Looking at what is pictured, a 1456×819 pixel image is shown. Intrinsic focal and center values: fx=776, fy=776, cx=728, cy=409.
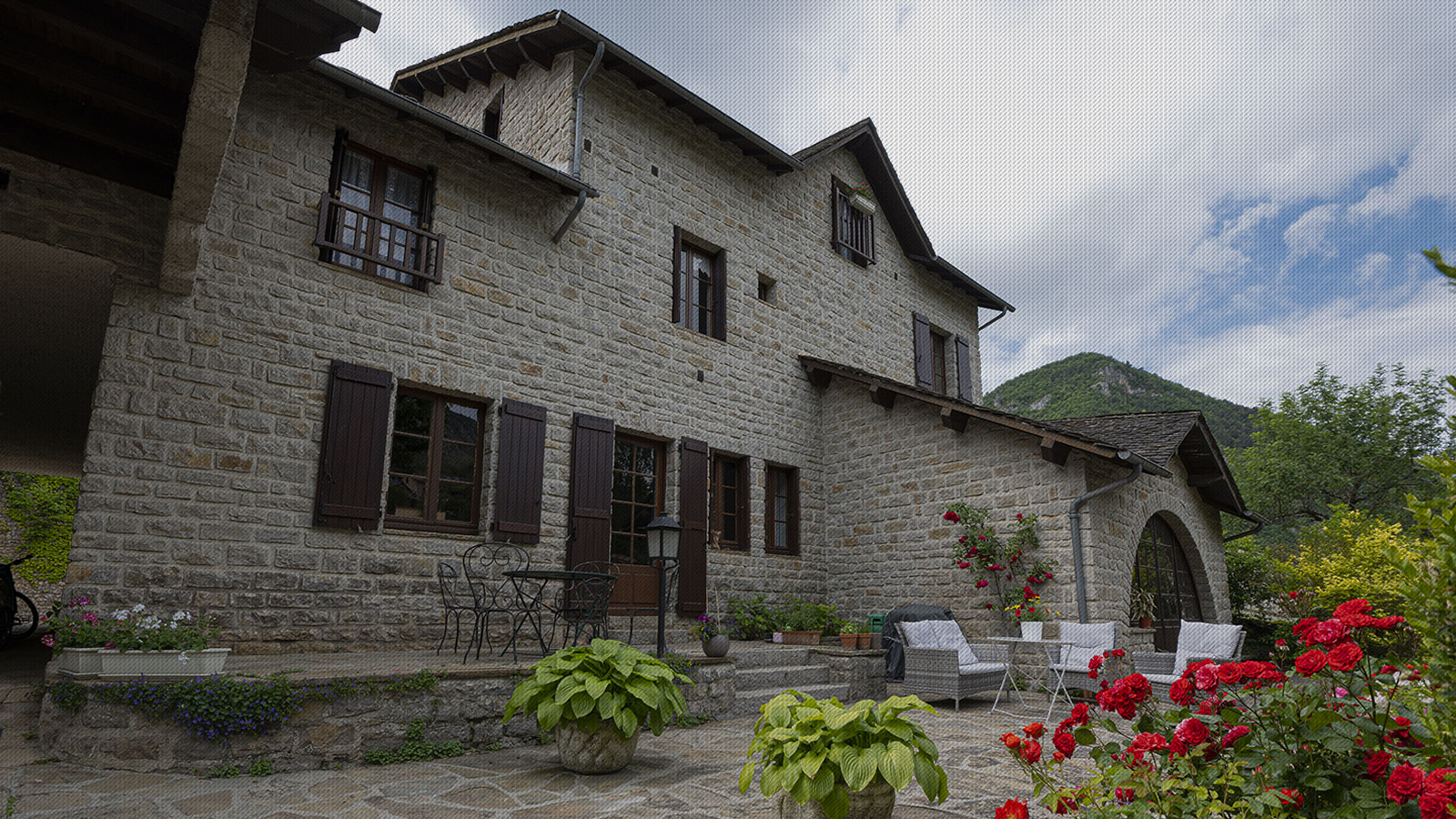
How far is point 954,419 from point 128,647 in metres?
7.39

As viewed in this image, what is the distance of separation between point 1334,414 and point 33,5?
26.4 m

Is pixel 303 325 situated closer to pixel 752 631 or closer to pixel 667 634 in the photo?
pixel 667 634

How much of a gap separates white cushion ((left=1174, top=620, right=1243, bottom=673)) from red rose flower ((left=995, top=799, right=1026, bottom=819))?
17.8 feet

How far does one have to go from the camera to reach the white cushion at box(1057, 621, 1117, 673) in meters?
6.82

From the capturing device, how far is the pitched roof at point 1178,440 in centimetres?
862

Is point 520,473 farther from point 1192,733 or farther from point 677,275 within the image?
point 1192,733

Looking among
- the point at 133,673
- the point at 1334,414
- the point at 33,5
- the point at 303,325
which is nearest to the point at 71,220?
the point at 303,325

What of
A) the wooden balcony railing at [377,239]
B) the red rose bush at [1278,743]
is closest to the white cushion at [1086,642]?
the red rose bush at [1278,743]

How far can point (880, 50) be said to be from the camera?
738 cm

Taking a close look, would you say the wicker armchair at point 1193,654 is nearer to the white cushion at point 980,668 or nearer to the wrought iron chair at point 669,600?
the white cushion at point 980,668

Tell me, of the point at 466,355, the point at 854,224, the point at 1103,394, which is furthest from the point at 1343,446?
the point at 466,355

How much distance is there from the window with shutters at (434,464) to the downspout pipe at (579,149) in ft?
6.44

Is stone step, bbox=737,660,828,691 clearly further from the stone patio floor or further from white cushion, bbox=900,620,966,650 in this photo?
the stone patio floor

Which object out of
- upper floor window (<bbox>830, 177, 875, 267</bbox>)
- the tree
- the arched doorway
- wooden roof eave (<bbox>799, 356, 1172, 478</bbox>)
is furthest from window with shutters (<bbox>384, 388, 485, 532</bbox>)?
the tree
